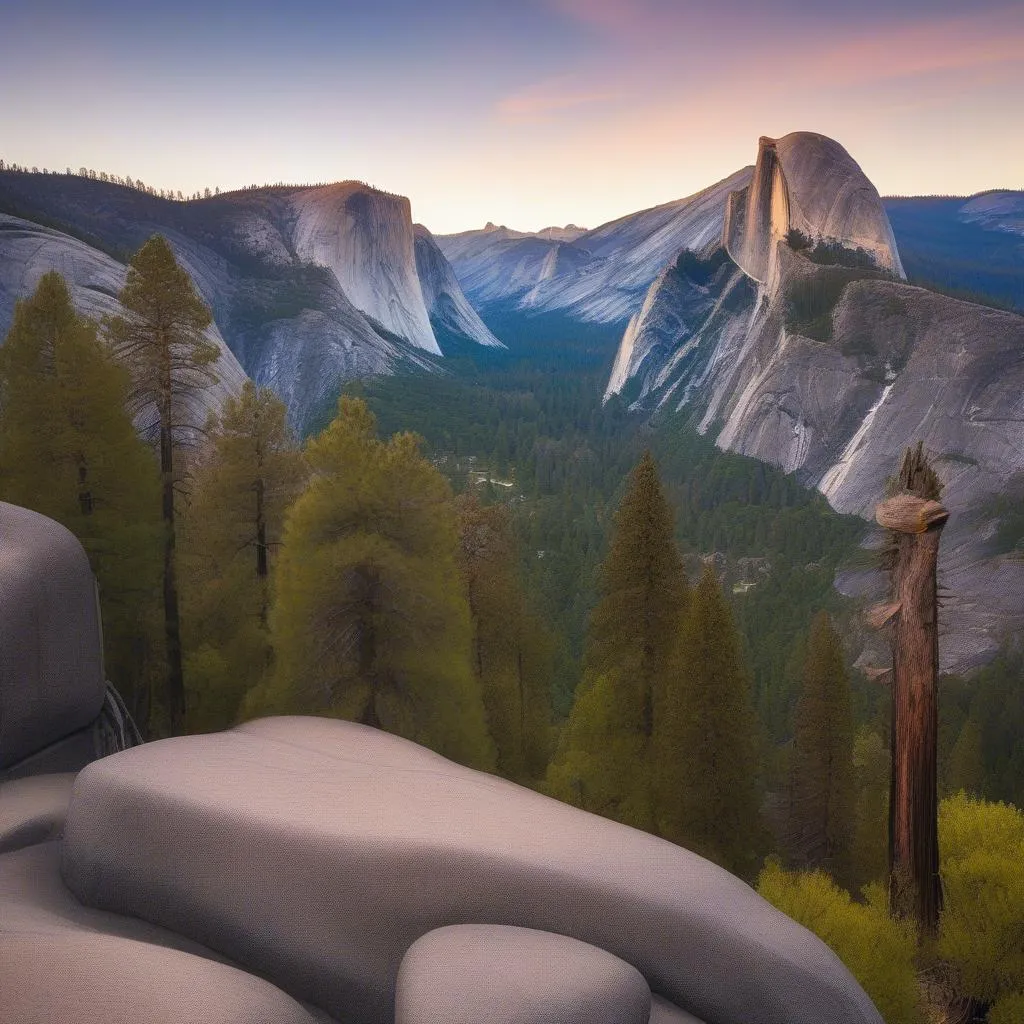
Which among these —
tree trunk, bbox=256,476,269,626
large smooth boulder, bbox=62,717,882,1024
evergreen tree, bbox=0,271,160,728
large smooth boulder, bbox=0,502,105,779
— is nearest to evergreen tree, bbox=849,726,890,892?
tree trunk, bbox=256,476,269,626

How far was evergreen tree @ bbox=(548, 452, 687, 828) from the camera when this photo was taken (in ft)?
70.7

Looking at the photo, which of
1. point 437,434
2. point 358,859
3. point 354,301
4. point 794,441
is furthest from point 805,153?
point 358,859

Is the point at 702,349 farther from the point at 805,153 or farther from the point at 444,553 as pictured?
the point at 444,553

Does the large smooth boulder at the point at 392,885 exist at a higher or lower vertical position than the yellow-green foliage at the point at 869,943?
higher

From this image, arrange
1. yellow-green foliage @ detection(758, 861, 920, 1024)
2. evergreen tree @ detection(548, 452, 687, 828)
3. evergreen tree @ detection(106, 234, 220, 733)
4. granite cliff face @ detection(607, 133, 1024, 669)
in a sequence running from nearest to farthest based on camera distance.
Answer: yellow-green foliage @ detection(758, 861, 920, 1024) → evergreen tree @ detection(106, 234, 220, 733) → evergreen tree @ detection(548, 452, 687, 828) → granite cliff face @ detection(607, 133, 1024, 669)

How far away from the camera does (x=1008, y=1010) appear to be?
13.9 metres

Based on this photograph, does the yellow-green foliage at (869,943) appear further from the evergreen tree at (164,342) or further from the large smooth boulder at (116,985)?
the evergreen tree at (164,342)

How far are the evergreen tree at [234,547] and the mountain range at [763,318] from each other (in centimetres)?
4069

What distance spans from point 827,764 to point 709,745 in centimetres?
708

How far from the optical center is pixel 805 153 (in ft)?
453

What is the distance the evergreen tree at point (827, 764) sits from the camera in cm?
2491

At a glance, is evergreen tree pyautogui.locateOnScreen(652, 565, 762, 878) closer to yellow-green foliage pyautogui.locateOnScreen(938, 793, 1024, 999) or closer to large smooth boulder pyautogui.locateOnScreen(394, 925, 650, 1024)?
yellow-green foliage pyautogui.locateOnScreen(938, 793, 1024, 999)

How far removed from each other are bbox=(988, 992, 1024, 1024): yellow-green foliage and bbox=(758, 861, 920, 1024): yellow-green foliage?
1423 millimetres

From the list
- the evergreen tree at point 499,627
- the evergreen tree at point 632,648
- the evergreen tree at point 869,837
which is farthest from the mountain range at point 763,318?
the evergreen tree at point 632,648
